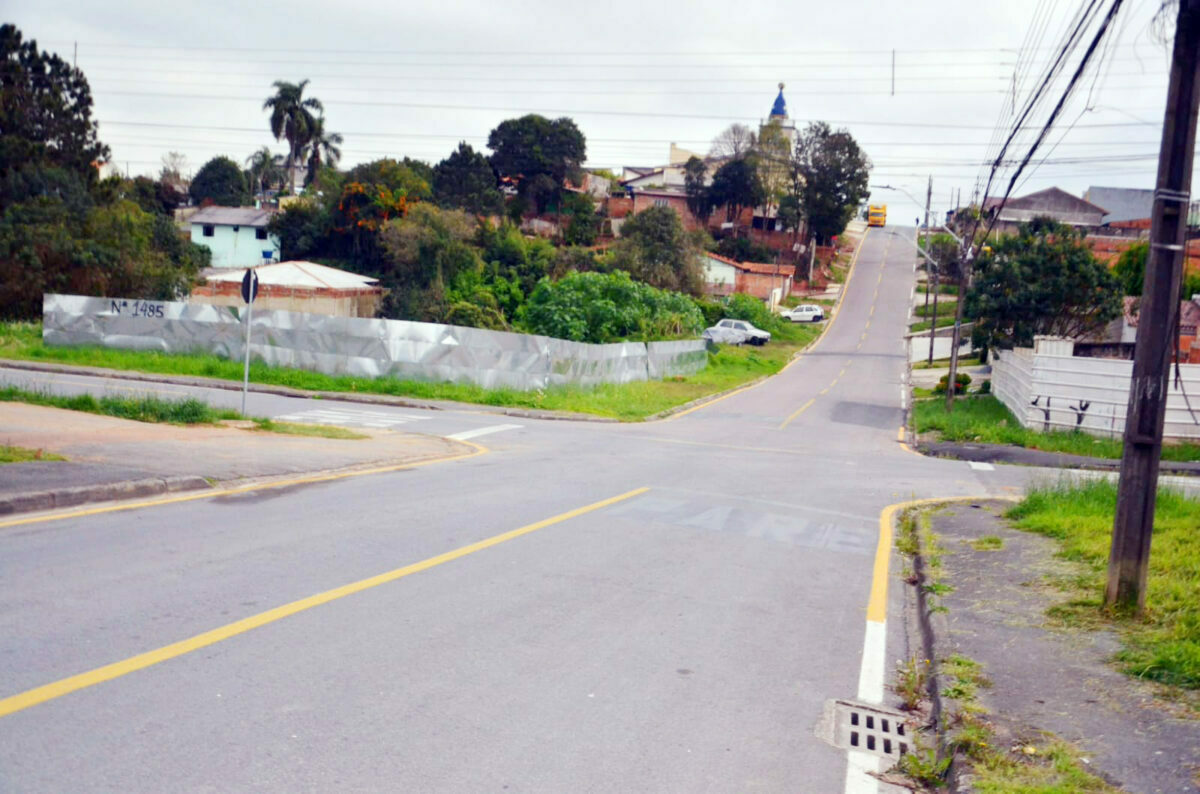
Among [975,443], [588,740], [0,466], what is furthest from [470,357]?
[588,740]

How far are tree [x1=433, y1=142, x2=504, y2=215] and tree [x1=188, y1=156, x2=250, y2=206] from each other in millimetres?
27662

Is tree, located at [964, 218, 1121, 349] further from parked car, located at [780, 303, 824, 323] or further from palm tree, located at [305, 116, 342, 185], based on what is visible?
palm tree, located at [305, 116, 342, 185]

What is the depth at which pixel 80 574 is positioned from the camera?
709 centimetres

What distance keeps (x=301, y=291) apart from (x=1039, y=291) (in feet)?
107

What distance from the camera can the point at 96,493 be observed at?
9.82 metres

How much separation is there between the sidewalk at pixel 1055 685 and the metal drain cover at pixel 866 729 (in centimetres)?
36

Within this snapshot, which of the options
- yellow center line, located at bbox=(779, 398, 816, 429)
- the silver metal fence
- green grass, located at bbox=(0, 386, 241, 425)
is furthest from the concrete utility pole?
the silver metal fence

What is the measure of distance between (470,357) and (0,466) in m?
19.4

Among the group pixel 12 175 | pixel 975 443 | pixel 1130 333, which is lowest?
pixel 975 443

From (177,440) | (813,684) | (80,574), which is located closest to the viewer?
(813,684)

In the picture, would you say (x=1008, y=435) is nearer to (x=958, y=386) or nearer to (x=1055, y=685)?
(x=958, y=386)

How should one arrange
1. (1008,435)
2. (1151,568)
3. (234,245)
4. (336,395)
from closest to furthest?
(1151,568) → (1008,435) → (336,395) → (234,245)

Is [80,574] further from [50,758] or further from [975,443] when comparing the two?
[975,443]

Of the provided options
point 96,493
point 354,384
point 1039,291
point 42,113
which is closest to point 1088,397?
point 1039,291
